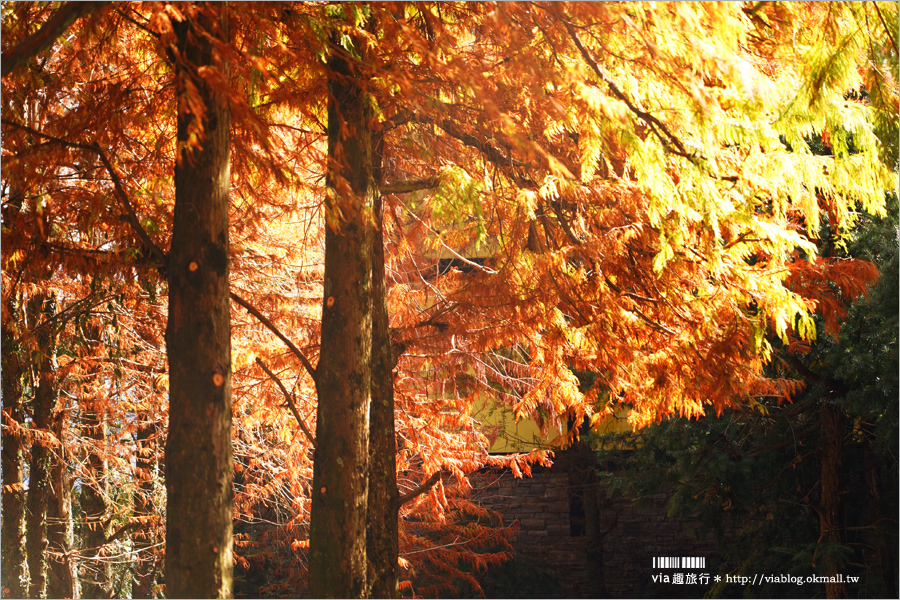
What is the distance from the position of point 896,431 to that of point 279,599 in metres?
11.1

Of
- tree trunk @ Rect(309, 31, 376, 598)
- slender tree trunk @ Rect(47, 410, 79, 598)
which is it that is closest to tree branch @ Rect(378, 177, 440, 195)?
tree trunk @ Rect(309, 31, 376, 598)

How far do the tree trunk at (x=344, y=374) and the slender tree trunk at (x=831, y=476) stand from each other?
26.2 ft

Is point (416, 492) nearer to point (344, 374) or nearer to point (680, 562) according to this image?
point (344, 374)

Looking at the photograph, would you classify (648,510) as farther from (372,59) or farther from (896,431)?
(372,59)

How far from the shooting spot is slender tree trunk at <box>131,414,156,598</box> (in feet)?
37.3

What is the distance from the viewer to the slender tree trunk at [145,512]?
1136 centimetres

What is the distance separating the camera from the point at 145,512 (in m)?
12.4

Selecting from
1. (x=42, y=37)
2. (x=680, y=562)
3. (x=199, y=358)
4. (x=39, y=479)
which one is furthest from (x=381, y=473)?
(x=680, y=562)

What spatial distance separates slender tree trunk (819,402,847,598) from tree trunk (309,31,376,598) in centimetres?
798

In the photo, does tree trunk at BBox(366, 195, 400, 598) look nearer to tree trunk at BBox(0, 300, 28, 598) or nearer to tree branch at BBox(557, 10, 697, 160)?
→ tree branch at BBox(557, 10, 697, 160)

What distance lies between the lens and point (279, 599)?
46.9 ft

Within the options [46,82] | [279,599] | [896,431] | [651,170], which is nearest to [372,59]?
[651,170]

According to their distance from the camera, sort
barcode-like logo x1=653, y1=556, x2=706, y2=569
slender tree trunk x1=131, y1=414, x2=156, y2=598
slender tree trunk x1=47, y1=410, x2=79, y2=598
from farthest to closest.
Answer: barcode-like logo x1=653, y1=556, x2=706, y2=569, slender tree trunk x1=131, y1=414, x2=156, y2=598, slender tree trunk x1=47, y1=410, x2=79, y2=598

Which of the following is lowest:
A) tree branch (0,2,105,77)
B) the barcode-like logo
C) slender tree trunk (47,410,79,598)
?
the barcode-like logo
